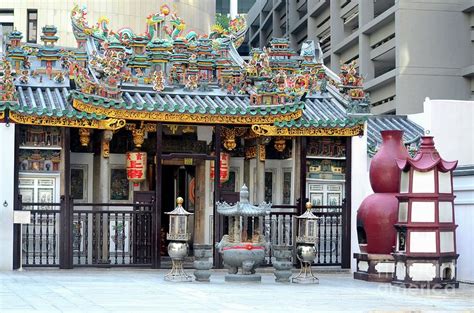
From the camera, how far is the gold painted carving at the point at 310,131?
892 inches

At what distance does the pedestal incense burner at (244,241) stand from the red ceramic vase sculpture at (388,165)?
2.69m

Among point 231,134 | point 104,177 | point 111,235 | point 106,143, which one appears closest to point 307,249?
point 111,235

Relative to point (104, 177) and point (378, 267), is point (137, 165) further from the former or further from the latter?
point (378, 267)

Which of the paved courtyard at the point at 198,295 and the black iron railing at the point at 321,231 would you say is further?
the black iron railing at the point at 321,231

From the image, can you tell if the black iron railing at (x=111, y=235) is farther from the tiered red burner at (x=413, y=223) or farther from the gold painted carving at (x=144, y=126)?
the tiered red burner at (x=413, y=223)

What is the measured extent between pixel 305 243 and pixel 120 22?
2347 centimetres

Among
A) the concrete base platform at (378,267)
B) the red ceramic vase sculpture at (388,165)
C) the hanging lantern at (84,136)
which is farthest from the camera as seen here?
the hanging lantern at (84,136)

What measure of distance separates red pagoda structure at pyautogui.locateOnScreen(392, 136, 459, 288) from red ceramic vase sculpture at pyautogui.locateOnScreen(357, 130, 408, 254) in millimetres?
600

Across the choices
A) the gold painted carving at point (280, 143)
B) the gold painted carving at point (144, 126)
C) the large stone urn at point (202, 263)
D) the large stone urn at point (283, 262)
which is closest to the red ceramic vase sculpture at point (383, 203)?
the large stone urn at point (283, 262)

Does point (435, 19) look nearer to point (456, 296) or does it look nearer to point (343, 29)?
point (343, 29)

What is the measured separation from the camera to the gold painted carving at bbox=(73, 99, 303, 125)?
69.7 feet

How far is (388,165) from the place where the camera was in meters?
20.2

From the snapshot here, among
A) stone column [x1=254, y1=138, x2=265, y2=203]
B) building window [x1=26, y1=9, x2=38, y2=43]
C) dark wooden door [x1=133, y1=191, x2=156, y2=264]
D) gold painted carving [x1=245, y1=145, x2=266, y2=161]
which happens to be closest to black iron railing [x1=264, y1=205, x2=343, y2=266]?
stone column [x1=254, y1=138, x2=265, y2=203]

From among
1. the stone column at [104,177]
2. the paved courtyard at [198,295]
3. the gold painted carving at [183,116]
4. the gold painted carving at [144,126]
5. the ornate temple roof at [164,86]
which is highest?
the ornate temple roof at [164,86]
